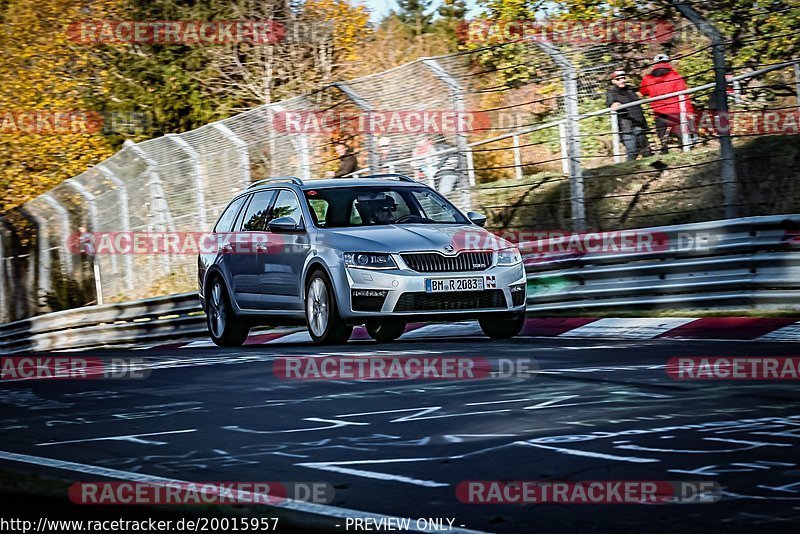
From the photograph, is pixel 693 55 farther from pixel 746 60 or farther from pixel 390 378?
pixel 390 378

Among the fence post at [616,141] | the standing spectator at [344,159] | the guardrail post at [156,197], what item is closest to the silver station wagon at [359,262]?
the fence post at [616,141]

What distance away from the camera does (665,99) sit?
50.3ft

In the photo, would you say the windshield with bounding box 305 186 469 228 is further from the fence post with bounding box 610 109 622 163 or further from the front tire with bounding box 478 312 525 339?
the fence post with bounding box 610 109 622 163

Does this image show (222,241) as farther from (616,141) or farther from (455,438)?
(455,438)

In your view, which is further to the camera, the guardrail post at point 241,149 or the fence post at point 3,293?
the fence post at point 3,293

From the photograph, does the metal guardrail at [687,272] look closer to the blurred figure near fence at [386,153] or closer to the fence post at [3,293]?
the blurred figure near fence at [386,153]

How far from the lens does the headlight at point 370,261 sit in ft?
38.9

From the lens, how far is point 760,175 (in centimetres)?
1614

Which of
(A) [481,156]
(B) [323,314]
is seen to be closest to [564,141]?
(A) [481,156]

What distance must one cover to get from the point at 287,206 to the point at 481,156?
8988mm

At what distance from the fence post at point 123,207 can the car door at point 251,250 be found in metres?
9.03

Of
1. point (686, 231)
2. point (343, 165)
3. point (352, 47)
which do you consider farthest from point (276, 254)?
point (352, 47)

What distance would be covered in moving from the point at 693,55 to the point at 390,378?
574cm

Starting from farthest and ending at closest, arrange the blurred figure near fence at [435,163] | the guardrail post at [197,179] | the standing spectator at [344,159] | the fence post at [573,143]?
the guardrail post at [197,179], the standing spectator at [344,159], the blurred figure near fence at [435,163], the fence post at [573,143]
